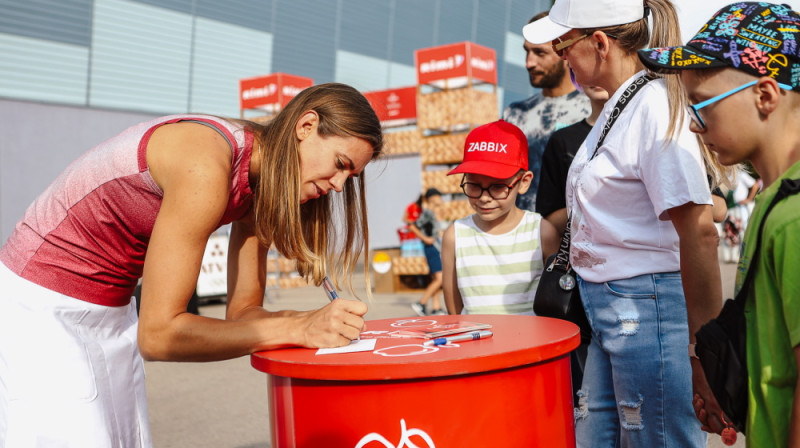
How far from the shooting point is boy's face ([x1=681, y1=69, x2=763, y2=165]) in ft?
4.59

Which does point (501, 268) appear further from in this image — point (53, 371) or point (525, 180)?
point (53, 371)

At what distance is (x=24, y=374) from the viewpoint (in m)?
1.69

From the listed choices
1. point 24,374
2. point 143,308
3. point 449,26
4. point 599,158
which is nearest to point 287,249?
point 143,308

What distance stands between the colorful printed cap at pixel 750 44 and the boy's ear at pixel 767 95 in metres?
0.02

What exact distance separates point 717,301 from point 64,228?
1615 millimetres

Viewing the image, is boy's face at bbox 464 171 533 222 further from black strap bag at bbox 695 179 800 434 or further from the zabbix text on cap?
black strap bag at bbox 695 179 800 434

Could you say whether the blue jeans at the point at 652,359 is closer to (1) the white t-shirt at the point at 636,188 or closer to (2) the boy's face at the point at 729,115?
(1) the white t-shirt at the point at 636,188

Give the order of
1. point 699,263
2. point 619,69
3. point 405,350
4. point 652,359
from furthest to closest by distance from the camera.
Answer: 1. point 619,69
2. point 652,359
3. point 699,263
4. point 405,350

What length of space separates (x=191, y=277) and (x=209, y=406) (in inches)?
138

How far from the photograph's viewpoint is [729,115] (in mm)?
1416

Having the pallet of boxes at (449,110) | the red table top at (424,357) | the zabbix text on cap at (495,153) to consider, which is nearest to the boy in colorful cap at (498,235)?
the zabbix text on cap at (495,153)

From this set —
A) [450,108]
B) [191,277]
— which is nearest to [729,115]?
[191,277]

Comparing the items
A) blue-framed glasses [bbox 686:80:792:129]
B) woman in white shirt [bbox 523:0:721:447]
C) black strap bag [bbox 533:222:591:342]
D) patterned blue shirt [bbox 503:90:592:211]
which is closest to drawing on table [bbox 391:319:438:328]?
black strap bag [bbox 533:222:591:342]

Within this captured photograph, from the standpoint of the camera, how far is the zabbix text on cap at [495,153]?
106 inches
